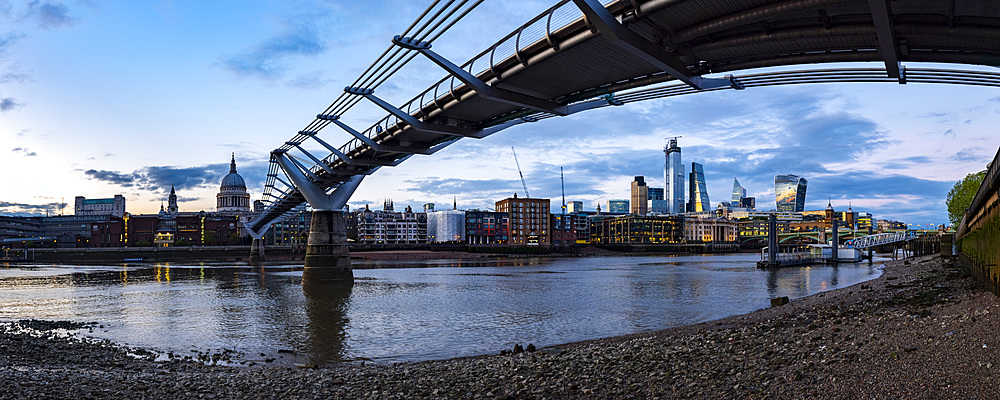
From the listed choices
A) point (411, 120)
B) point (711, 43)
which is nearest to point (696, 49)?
point (711, 43)

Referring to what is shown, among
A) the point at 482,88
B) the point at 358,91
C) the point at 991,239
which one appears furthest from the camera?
the point at 358,91

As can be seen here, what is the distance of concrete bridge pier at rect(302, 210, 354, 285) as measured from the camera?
50500mm

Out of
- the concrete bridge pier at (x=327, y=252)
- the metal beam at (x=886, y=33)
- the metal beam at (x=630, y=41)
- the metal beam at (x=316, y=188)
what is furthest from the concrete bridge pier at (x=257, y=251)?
the metal beam at (x=886, y=33)

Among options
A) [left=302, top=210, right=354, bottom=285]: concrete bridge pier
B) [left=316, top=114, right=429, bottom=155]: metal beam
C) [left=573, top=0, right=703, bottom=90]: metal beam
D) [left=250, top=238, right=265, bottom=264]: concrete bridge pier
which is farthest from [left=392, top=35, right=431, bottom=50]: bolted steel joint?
[left=250, top=238, right=265, bottom=264]: concrete bridge pier

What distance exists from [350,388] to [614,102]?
13588 millimetres

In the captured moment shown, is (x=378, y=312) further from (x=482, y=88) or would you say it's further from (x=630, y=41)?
(x=630, y=41)

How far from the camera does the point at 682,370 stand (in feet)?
39.4

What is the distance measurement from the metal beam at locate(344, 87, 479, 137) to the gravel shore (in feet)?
47.9

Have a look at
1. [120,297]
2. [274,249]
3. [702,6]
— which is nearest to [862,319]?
[702,6]

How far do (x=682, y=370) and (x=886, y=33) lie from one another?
7697 mm

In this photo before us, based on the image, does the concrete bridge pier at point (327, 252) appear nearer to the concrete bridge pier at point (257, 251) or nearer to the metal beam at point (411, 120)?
the metal beam at point (411, 120)

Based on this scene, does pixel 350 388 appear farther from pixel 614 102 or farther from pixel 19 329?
pixel 19 329

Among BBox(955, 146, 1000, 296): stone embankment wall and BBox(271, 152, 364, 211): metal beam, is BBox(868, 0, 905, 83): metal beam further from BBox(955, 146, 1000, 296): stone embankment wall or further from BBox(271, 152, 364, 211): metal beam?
BBox(271, 152, 364, 211): metal beam

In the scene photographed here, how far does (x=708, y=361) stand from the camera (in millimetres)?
12695
